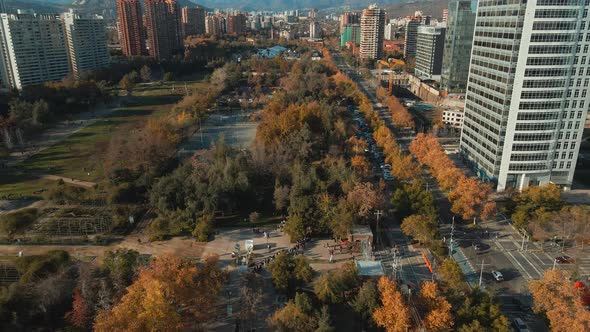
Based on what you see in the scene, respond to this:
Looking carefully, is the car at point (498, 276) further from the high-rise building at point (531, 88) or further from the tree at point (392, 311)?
the high-rise building at point (531, 88)

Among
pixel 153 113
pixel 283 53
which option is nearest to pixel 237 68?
pixel 153 113

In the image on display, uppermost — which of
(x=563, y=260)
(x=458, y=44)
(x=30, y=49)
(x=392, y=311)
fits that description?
(x=458, y=44)

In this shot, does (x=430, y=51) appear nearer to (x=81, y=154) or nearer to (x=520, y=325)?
(x=81, y=154)

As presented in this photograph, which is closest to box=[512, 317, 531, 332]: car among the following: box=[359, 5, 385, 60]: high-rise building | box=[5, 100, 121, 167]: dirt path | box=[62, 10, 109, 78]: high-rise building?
box=[5, 100, 121, 167]: dirt path

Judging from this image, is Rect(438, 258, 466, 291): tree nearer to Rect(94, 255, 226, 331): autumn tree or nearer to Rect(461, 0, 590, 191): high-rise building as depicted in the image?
Rect(94, 255, 226, 331): autumn tree

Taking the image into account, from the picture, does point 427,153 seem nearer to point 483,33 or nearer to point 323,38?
point 483,33

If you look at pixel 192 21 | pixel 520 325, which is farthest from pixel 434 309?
pixel 192 21
